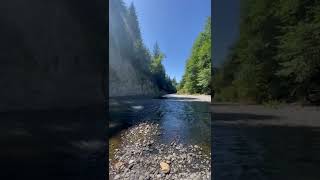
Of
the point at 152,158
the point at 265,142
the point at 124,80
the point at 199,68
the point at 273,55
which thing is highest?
the point at 273,55

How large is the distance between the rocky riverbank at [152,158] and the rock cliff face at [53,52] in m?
0.51

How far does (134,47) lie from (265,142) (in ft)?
4.79

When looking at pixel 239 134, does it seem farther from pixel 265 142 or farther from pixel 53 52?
pixel 53 52

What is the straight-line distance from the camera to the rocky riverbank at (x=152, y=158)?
343 cm

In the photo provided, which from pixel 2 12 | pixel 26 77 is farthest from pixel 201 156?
pixel 2 12

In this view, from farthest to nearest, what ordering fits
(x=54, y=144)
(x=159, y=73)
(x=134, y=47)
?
(x=159, y=73), (x=134, y=47), (x=54, y=144)

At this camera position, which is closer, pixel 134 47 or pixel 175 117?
pixel 134 47

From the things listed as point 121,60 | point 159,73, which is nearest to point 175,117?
point 159,73

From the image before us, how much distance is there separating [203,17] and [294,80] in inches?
39.4

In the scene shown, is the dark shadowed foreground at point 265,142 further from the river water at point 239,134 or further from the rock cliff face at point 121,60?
the rock cliff face at point 121,60

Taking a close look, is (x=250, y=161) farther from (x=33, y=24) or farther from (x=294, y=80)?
(x=33, y=24)

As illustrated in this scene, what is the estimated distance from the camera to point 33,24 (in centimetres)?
328

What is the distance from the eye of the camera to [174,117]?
363cm

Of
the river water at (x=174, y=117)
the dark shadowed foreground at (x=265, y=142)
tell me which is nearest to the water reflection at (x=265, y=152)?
the dark shadowed foreground at (x=265, y=142)
